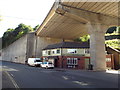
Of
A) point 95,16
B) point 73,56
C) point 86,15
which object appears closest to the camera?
point 86,15

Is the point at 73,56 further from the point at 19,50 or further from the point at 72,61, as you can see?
the point at 19,50

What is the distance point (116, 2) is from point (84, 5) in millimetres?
5625

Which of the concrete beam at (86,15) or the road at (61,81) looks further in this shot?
the concrete beam at (86,15)

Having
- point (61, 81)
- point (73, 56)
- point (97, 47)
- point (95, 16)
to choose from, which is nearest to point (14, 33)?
point (73, 56)

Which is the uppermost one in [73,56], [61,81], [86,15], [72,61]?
[86,15]

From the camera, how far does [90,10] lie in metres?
29.5

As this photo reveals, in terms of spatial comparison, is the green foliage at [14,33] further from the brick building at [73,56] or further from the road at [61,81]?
the road at [61,81]

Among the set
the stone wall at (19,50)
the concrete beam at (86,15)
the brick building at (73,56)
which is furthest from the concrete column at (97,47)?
the stone wall at (19,50)

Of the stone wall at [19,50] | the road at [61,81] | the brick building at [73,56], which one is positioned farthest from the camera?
the stone wall at [19,50]

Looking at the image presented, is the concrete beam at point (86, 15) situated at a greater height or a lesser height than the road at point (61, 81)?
greater

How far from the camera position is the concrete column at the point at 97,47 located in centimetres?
2942

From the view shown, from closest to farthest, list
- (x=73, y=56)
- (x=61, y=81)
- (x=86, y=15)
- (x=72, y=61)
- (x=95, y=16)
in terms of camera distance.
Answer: (x=61, y=81) → (x=86, y=15) → (x=95, y=16) → (x=72, y=61) → (x=73, y=56)

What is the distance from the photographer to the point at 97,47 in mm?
29594

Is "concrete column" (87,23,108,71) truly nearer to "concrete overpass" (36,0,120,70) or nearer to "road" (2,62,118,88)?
"concrete overpass" (36,0,120,70)
